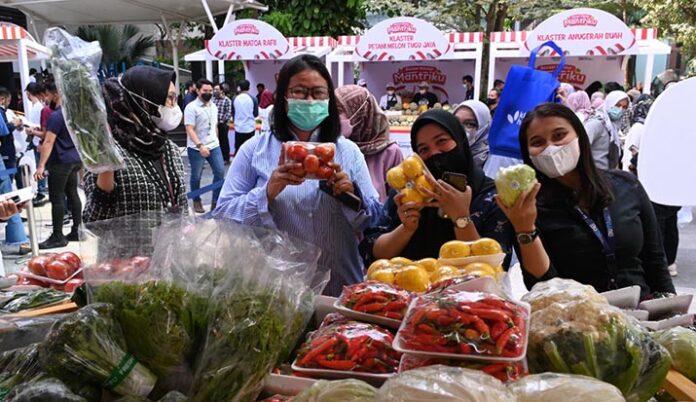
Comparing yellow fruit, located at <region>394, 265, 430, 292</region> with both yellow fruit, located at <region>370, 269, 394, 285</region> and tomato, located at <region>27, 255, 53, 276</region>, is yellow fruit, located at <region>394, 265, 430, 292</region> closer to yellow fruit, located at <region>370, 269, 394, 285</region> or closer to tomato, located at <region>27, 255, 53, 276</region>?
yellow fruit, located at <region>370, 269, 394, 285</region>

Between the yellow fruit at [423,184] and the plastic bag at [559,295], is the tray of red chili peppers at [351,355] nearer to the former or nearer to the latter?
the plastic bag at [559,295]

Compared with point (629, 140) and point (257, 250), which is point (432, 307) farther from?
point (629, 140)

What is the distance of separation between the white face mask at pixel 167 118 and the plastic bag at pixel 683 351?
2.26 metres

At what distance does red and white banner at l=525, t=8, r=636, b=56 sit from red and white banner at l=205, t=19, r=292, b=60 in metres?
5.23

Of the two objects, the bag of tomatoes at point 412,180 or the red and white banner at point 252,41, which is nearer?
the bag of tomatoes at point 412,180

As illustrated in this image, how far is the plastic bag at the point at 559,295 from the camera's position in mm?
1305

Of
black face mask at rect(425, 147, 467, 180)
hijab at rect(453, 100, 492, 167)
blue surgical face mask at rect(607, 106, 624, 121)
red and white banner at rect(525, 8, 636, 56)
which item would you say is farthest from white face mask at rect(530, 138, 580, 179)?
red and white banner at rect(525, 8, 636, 56)

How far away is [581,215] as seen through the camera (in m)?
2.21

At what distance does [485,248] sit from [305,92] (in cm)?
112

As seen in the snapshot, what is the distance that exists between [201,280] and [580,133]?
5.45ft

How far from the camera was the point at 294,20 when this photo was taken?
16.7 meters

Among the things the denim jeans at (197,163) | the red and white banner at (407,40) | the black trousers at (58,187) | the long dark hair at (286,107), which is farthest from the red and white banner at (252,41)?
the long dark hair at (286,107)

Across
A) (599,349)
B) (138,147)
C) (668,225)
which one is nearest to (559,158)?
(599,349)

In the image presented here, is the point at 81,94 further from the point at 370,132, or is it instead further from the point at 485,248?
the point at 370,132
